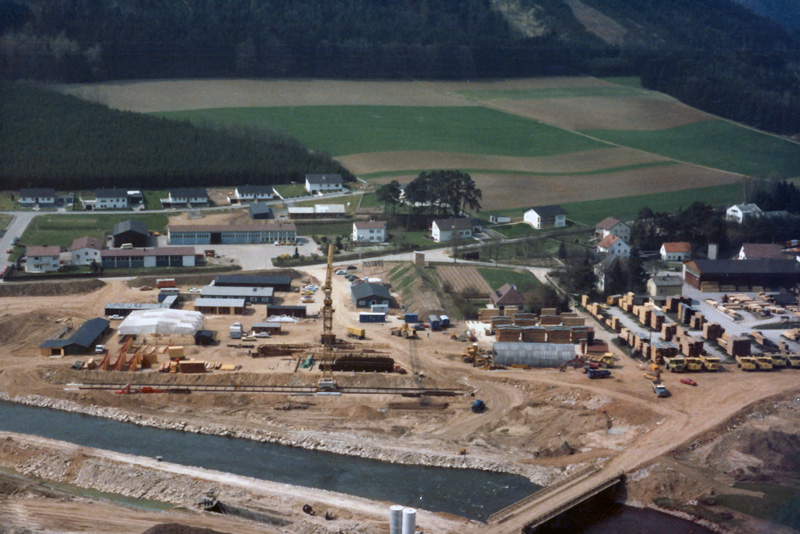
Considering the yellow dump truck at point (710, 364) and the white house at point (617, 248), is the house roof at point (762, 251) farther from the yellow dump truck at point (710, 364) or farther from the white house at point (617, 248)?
the yellow dump truck at point (710, 364)

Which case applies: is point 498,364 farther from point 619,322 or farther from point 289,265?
point 289,265

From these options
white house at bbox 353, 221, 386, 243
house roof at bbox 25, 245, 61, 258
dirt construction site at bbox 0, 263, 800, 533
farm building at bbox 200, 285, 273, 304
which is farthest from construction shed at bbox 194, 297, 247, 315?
white house at bbox 353, 221, 386, 243

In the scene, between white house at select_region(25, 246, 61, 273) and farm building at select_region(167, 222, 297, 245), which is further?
farm building at select_region(167, 222, 297, 245)

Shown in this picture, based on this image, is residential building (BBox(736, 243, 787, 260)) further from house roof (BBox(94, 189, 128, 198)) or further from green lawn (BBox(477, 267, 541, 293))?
house roof (BBox(94, 189, 128, 198))

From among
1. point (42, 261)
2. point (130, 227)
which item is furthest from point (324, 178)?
point (42, 261)

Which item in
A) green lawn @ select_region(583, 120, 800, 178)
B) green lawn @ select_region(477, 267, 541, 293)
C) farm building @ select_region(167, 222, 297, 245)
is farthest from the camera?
green lawn @ select_region(583, 120, 800, 178)

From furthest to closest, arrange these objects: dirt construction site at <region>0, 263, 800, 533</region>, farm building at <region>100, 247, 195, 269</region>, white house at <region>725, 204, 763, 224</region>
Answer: white house at <region>725, 204, 763, 224</region> < farm building at <region>100, 247, 195, 269</region> < dirt construction site at <region>0, 263, 800, 533</region>

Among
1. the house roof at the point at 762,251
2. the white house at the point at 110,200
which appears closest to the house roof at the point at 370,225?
the white house at the point at 110,200

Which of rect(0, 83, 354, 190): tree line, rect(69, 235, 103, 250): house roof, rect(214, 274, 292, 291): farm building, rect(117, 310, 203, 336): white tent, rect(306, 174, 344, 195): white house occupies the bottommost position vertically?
rect(117, 310, 203, 336): white tent

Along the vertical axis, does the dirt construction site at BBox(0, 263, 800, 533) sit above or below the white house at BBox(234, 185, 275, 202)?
below
